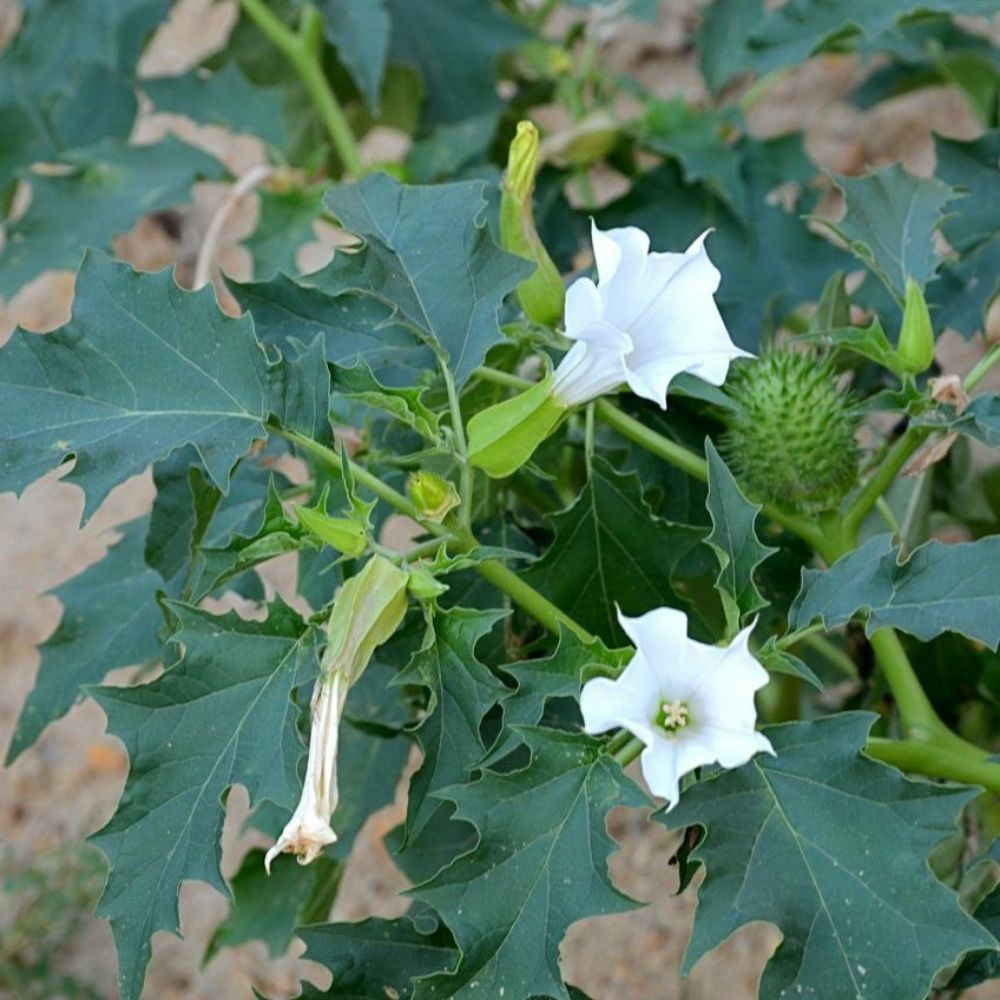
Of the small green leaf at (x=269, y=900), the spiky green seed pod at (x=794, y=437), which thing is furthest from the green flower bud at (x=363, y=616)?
the small green leaf at (x=269, y=900)

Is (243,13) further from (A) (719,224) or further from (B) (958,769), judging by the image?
(B) (958,769)

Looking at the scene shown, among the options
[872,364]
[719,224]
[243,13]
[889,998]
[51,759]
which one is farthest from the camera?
[51,759]

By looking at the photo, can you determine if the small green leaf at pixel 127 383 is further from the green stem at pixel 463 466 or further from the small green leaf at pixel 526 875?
the small green leaf at pixel 526 875

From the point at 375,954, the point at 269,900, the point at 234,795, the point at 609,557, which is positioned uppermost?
the point at 609,557

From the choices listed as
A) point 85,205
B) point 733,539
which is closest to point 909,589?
point 733,539

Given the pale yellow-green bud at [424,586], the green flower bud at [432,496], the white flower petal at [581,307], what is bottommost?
the pale yellow-green bud at [424,586]

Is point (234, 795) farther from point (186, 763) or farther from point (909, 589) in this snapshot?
point (909, 589)

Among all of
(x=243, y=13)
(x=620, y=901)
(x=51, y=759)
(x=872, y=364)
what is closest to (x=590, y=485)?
(x=620, y=901)
